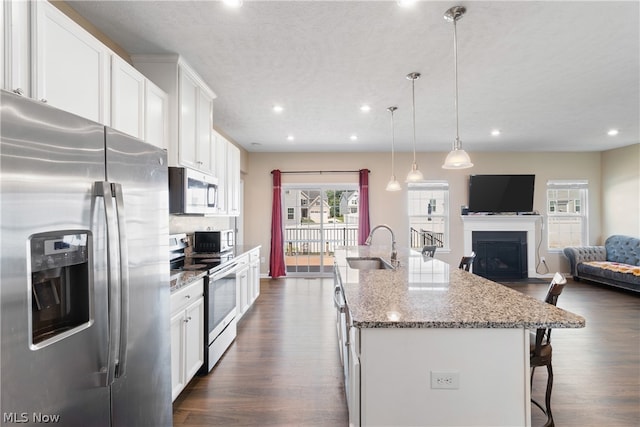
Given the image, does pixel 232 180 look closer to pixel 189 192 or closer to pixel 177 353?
pixel 189 192

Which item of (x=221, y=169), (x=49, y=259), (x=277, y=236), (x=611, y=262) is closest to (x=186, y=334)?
(x=49, y=259)

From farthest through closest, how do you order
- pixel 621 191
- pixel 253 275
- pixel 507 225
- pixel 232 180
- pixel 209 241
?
pixel 507 225, pixel 621 191, pixel 253 275, pixel 232 180, pixel 209 241

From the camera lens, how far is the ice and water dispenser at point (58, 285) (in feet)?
3.04

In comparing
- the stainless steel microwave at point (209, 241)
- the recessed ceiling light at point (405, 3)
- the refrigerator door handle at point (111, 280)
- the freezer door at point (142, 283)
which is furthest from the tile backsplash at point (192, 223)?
the recessed ceiling light at point (405, 3)

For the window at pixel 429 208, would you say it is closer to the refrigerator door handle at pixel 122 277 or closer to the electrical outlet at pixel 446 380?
the electrical outlet at pixel 446 380

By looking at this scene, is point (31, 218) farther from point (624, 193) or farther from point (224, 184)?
point (624, 193)

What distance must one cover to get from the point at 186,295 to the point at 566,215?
7610 millimetres

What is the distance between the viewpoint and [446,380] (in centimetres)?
131

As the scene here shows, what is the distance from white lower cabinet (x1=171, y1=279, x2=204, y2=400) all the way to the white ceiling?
1863 mm

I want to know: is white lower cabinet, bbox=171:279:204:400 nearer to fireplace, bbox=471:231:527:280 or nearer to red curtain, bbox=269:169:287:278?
red curtain, bbox=269:169:287:278

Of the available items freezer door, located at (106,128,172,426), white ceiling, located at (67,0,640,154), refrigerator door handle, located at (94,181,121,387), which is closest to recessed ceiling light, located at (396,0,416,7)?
white ceiling, located at (67,0,640,154)

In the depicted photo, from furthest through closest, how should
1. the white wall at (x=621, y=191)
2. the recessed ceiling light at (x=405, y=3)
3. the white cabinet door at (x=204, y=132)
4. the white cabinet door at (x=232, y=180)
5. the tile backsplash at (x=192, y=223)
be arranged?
the white wall at (x=621, y=191), the white cabinet door at (x=232, y=180), the tile backsplash at (x=192, y=223), the white cabinet door at (x=204, y=132), the recessed ceiling light at (x=405, y=3)

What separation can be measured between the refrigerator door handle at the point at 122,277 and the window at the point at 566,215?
7.68m

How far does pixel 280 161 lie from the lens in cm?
648
